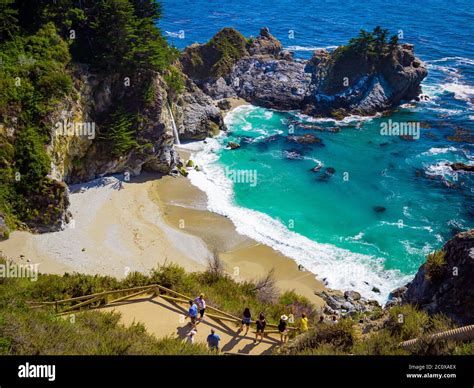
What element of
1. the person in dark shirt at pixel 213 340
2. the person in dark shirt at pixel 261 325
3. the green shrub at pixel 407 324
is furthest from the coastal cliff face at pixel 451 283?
the person in dark shirt at pixel 213 340

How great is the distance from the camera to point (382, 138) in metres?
54.8

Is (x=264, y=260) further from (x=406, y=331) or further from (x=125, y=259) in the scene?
(x=406, y=331)

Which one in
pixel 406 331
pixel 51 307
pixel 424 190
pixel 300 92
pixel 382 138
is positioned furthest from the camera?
pixel 300 92

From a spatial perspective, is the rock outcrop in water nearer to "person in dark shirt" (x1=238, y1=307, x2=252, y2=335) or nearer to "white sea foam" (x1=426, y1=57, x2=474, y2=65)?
"white sea foam" (x1=426, y1=57, x2=474, y2=65)

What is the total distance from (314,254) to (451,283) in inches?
644

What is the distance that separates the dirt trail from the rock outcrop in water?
44799 millimetres

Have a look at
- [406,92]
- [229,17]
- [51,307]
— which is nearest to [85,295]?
[51,307]

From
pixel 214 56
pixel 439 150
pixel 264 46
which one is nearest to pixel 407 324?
pixel 439 150

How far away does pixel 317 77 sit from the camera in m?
63.8

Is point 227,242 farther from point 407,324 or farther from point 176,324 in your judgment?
point 407,324

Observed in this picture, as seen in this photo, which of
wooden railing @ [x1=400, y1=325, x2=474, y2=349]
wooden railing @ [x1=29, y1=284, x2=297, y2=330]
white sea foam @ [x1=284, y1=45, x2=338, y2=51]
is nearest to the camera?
wooden railing @ [x1=400, y1=325, x2=474, y2=349]

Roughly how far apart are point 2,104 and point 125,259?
14.2m

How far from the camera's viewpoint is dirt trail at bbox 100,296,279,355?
19.0 m

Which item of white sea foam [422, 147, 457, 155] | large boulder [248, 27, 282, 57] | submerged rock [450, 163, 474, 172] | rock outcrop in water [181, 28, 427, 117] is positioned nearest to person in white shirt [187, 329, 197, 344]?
submerged rock [450, 163, 474, 172]
